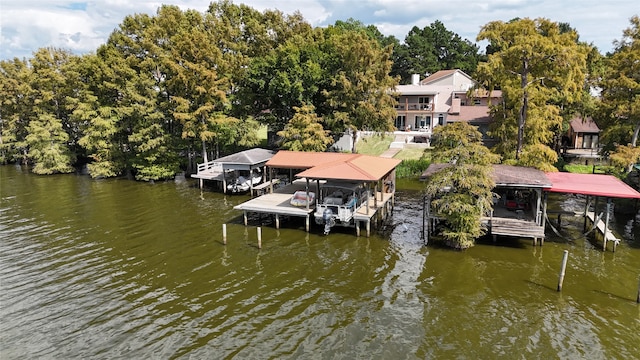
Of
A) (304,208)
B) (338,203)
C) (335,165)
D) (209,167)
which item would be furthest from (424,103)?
(304,208)

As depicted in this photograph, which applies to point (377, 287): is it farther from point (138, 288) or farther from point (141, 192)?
point (141, 192)

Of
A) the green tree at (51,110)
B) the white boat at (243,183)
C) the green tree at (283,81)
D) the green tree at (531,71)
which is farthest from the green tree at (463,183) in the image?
the green tree at (51,110)

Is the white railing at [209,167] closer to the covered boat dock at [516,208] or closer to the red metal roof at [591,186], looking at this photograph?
the covered boat dock at [516,208]

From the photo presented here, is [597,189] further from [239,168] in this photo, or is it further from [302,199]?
[239,168]

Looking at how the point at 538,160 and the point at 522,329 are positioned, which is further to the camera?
the point at 538,160

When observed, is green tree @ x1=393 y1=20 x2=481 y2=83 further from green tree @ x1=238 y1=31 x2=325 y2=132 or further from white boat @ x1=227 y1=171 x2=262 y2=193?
white boat @ x1=227 y1=171 x2=262 y2=193

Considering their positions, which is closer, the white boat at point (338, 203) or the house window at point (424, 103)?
the white boat at point (338, 203)

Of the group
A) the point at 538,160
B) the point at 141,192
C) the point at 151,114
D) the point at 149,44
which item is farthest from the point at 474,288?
the point at 149,44
